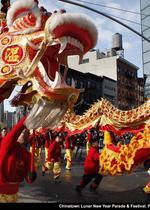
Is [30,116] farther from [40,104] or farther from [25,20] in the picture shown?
[25,20]

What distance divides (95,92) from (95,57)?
6456mm

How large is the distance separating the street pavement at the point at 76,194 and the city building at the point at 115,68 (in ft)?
163

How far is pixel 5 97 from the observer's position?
6156mm

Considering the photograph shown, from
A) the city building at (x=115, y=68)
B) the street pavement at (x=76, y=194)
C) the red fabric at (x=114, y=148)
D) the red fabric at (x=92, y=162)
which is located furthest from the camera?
the city building at (x=115, y=68)

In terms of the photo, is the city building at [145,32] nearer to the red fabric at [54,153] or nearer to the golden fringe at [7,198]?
the red fabric at [54,153]

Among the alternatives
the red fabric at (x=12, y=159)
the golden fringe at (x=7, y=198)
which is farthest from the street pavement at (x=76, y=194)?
the red fabric at (x=12, y=159)

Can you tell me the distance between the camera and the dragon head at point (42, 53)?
5352 millimetres

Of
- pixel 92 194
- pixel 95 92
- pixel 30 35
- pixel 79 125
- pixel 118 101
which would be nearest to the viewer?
pixel 30 35

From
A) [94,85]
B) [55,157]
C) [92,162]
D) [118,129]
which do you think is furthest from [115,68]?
[92,162]

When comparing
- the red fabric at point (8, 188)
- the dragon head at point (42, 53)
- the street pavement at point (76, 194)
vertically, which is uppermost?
the dragon head at point (42, 53)

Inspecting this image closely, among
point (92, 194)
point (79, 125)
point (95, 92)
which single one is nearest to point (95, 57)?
point (95, 92)

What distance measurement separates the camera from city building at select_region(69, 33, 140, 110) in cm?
6353

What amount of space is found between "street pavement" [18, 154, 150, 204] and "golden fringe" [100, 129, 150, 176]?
263 centimetres

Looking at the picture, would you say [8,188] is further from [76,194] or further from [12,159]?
[76,194]
